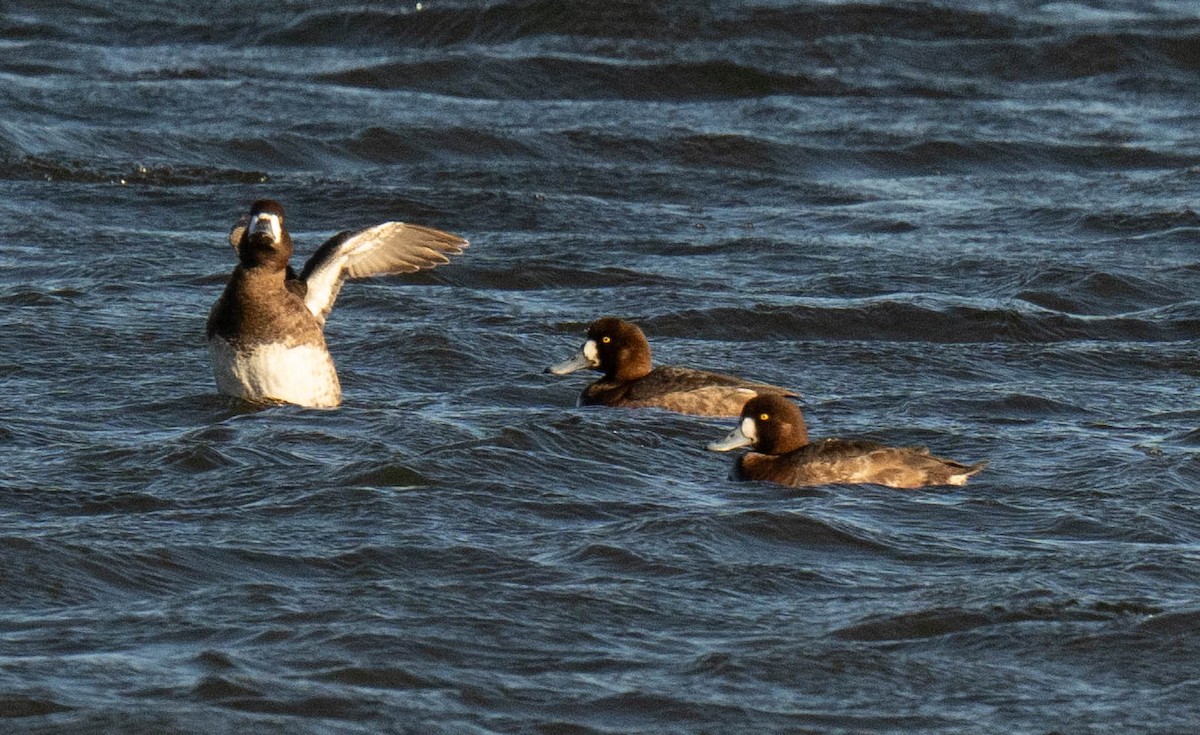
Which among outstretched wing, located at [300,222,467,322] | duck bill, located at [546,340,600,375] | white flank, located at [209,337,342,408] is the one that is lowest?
duck bill, located at [546,340,600,375]

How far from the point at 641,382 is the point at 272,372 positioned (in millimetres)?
2058

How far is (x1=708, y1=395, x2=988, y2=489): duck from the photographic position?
959 centimetres

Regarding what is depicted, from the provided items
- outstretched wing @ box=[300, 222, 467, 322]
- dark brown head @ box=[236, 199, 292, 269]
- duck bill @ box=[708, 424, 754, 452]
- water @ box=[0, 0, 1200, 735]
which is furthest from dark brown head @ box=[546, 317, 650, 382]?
dark brown head @ box=[236, 199, 292, 269]

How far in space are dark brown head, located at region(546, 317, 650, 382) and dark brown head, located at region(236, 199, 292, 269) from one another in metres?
1.98

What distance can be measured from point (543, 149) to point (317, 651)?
38.3 ft

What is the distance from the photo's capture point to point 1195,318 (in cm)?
1346

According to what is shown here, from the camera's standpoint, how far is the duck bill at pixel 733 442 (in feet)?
33.1

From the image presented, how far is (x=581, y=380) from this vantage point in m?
12.5

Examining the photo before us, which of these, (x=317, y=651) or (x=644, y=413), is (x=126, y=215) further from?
(x=317, y=651)

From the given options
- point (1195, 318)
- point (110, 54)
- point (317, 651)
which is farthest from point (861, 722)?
point (110, 54)

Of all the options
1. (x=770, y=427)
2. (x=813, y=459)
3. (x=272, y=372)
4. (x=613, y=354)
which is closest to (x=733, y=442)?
(x=770, y=427)

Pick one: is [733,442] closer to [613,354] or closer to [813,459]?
[813,459]

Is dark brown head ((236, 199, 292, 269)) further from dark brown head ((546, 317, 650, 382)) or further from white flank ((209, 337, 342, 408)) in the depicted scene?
dark brown head ((546, 317, 650, 382))

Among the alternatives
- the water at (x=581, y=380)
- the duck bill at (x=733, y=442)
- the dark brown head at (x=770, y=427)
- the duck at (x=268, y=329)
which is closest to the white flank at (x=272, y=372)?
the duck at (x=268, y=329)
